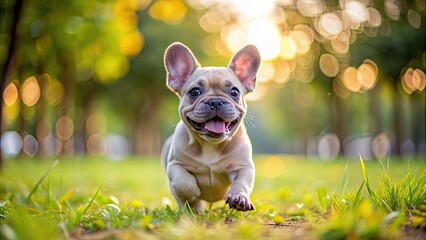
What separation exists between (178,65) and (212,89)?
66 cm

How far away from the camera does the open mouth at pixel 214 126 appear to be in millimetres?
5308

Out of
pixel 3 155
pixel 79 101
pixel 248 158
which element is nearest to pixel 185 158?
pixel 248 158

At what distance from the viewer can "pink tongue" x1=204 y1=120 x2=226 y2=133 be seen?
209 inches

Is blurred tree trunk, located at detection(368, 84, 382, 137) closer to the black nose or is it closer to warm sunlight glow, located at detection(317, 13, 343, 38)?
warm sunlight glow, located at detection(317, 13, 343, 38)

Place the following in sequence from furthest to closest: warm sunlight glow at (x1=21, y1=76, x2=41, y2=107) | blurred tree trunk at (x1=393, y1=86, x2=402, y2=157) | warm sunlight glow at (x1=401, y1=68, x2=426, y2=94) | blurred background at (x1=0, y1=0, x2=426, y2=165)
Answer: warm sunlight glow at (x1=21, y1=76, x2=41, y2=107) < blurred tree trunk at (x1=393, y1=86, x2=402, y2=157) < warm sunlight glow at (x1=401, y1=68, x2=426, y2=94) < blurred background at (x1=0, y1=0, x2=426, y2=165)

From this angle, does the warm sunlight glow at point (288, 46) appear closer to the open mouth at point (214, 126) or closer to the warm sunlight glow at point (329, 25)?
the warm sunlight glow at point (329, 25)

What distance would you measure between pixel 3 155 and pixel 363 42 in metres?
15.9

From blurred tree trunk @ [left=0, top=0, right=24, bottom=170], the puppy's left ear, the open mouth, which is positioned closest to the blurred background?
blurred tree trunk @ [left=0, top=0, right=24, bottom=170]

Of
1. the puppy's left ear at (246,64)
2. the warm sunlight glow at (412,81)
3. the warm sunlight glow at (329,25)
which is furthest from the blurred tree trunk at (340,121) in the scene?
the puppy's left ear at (246,64)

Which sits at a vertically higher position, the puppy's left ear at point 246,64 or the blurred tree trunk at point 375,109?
the puppy's left ear at point 246,64

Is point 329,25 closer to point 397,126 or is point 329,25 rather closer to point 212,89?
point 397,126

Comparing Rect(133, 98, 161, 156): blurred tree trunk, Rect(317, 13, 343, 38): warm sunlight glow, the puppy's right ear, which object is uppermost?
Rect(317, 13, 343, 38): warm sunlight glow

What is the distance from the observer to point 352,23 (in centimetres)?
2533

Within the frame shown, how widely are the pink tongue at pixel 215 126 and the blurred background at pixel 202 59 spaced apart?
255 cm
